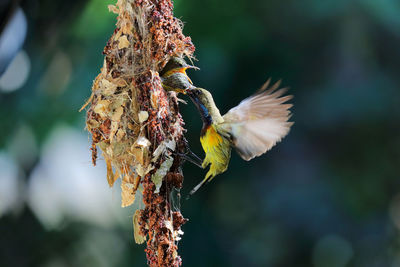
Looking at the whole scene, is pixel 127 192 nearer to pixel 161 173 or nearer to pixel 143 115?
pixel 161 173

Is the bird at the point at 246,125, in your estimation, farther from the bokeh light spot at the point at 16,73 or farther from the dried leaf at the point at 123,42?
the bokeh light spot at the point at 16,73

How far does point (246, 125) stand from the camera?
4.77 ft

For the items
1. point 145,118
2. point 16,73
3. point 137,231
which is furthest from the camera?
point 16,73

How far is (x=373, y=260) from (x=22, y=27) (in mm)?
2938

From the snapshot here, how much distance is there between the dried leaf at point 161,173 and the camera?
52.8 inches

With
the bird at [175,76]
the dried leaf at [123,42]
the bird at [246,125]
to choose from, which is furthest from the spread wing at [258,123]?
the dried leaf at [123,42]

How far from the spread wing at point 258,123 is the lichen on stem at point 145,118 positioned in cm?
19

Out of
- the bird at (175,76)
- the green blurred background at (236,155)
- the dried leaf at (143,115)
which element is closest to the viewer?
the dried leaf at (143,115)

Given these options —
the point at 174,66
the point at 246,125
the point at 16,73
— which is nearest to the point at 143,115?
the point at 174,66

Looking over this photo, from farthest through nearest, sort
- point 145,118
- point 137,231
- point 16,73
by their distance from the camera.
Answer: point 16,73
point 137,231
point 145,118

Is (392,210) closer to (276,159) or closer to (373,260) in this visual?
(373,260)

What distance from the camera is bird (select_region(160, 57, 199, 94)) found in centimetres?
145

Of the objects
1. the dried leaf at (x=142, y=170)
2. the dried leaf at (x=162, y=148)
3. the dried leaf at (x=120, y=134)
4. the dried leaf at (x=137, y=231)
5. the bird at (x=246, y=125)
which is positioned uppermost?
the bird at (x=246, y=125)

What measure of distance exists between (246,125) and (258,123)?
0.14 feet
